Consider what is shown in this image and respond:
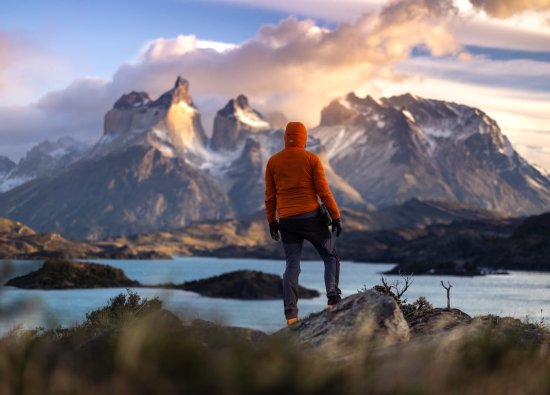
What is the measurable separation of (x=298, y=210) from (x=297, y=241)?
0.50 m

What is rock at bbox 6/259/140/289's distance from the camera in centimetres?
13212

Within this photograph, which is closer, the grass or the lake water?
the grass

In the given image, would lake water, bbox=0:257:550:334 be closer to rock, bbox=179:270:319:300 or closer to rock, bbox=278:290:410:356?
rock, bbox=278:290:410:356

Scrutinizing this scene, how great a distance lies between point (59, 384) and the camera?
5.75 metres

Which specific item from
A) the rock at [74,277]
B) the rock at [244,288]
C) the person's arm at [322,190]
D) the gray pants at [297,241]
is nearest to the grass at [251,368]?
the gray pants at [297,241]

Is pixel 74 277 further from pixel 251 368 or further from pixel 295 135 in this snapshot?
pixel 251 368

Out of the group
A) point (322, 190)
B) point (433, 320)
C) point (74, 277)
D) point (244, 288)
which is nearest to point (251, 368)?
point (433, 320)

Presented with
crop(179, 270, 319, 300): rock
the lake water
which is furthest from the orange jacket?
crop(179, 270, 319, 300): rock

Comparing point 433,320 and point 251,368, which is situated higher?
point 251,368

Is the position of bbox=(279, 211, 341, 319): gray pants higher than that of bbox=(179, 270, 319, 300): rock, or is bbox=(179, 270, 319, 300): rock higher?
bbox=(279, 211, 341, 319): gray pants

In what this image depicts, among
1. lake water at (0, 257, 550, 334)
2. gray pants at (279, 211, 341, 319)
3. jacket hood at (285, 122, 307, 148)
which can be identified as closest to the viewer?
lake water at (0, 257, 550, 334)

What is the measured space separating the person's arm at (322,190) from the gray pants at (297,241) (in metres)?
0.23

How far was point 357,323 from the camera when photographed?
930 cm

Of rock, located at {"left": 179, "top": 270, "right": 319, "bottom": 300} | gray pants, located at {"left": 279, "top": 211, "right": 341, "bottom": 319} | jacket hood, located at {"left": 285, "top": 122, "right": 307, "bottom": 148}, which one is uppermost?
jacket hood, located at {"left": 285, "top": 122, "right": 307, "bottom": 148}
